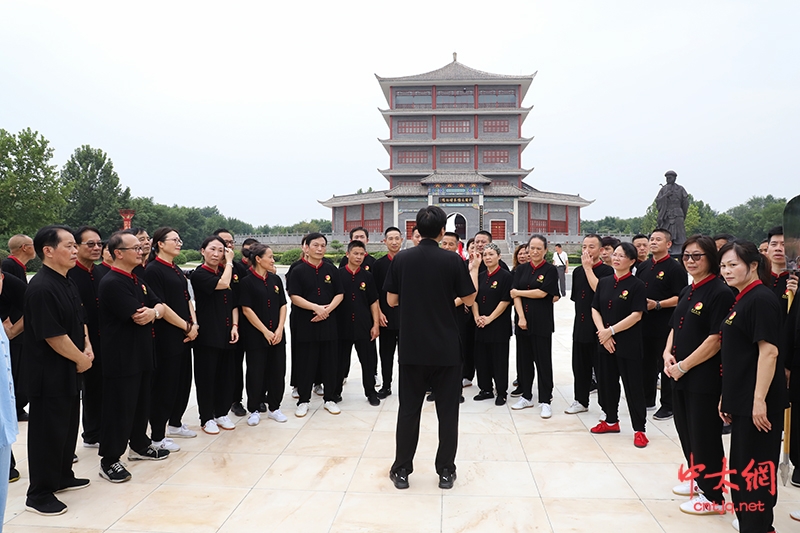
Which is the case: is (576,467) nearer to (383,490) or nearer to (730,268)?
(383,490)

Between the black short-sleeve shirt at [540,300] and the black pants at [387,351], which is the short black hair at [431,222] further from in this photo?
the black pants at [387,351]

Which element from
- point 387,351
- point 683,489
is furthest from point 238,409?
point 683,489

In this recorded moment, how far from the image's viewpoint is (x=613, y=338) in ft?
14.1

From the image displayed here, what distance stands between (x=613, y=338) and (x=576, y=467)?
3.85 feet

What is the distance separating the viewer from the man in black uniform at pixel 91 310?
3820 mm

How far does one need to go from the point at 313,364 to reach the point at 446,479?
6.57ft

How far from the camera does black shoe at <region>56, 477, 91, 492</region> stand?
3291 mm

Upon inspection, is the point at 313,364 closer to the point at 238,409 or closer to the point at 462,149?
the point at 238,409

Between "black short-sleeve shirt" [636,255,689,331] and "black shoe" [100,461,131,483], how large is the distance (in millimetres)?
4617

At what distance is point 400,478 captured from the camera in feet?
11.0

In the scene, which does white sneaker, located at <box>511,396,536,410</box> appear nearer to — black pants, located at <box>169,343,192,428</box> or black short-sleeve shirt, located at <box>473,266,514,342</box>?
black short-sleeve shirt, located at <box>473,266,514,342</box>

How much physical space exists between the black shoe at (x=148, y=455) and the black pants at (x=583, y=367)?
12.2ft

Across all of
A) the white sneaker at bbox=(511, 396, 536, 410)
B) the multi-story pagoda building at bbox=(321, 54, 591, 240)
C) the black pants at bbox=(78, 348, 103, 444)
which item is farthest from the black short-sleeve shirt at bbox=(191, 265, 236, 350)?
the multi-story pagoda building at bbox=(321, 54, 591, 240)

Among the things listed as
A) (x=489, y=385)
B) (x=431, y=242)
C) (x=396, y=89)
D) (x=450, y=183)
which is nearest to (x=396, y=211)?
(x=450, y=183)
